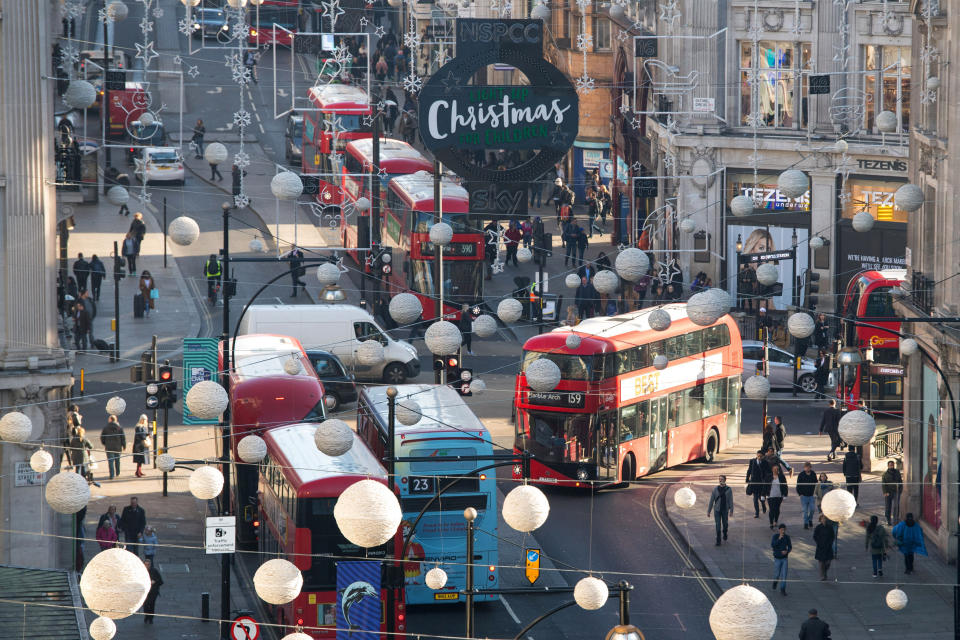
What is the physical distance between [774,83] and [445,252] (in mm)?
12009

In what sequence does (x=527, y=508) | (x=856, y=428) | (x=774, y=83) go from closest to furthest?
(x=527, y=508)
(x=856, y=428)
(x=774, y=83)

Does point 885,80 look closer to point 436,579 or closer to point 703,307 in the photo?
point 703,307

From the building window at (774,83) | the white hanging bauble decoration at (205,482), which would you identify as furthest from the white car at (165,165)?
the white hanging bauble decoration at (205,482)

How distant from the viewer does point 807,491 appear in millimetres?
33625

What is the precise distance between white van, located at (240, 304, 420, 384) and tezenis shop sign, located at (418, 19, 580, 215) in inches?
443

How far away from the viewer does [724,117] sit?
52344 millimetres

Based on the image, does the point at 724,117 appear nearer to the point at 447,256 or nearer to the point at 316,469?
the point at 447,256

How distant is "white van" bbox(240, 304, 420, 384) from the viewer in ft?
144

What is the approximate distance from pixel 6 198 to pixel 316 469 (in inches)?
266

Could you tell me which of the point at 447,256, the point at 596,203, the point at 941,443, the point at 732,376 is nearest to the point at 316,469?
the point at 941,443

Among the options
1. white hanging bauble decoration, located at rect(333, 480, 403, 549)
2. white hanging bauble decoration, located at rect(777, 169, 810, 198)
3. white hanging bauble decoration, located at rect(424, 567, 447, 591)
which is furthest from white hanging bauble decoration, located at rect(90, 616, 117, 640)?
white hanging bauble decoration, located at rect(777, 169, 810, 198)

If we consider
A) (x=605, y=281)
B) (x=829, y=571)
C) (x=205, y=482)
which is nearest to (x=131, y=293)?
(x=605, y=281)

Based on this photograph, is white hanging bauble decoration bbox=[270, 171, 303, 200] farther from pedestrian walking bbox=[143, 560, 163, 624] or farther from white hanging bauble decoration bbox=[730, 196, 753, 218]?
white hanging bauble decoration bbox=[730, 196, 753, 218]

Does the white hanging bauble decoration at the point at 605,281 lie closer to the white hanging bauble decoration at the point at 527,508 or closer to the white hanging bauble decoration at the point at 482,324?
the white hanging bauble decoration at the point at 482,324
